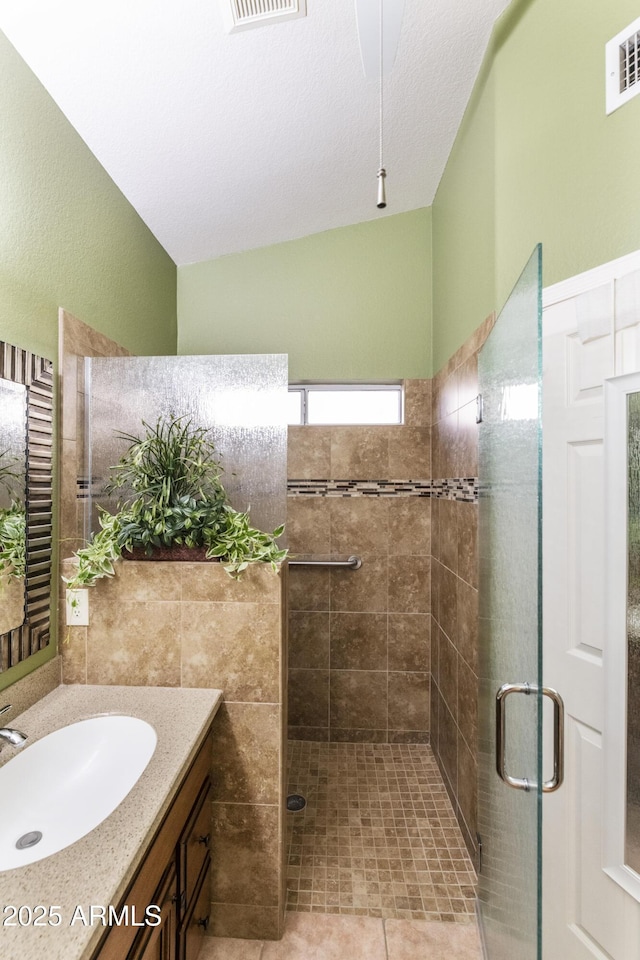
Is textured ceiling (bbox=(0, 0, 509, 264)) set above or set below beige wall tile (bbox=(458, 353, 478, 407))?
above

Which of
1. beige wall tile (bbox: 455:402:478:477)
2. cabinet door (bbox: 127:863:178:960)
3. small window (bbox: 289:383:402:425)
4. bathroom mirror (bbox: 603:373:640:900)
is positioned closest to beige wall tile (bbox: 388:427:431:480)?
small window (bbox: 289:383:402:425)

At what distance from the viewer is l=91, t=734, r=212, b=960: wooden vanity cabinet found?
91cm

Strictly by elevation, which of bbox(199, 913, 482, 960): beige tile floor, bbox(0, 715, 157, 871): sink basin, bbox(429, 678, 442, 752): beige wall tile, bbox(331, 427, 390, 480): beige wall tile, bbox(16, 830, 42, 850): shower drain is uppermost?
bbox(331, 427, 390, 480): beige wall tile

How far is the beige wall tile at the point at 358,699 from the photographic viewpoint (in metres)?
2.81

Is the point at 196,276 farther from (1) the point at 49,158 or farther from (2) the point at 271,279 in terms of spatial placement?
(1) the point at 49,158

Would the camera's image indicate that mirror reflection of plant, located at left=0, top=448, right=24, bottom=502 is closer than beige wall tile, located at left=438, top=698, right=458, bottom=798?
Yes

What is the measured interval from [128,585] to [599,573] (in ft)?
4.73

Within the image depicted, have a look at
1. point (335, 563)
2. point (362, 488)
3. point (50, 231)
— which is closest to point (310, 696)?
point (335, 563)

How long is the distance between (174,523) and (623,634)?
4.43 feet

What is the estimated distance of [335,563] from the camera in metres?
2.76

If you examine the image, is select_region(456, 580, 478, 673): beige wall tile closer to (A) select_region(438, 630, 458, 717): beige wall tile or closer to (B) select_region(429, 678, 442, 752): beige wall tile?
(A) select_region(438, 630, 458, 717): beige wall tile

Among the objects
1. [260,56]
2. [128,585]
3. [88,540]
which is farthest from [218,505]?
[260,56]

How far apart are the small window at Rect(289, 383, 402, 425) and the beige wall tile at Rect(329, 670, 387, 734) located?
1.50 m

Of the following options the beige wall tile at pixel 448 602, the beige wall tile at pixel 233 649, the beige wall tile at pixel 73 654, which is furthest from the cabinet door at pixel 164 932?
the beige wall tile at pixel 448 602
